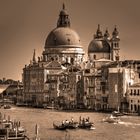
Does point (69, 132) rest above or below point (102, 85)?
below

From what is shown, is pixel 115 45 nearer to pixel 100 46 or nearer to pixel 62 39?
pixel 100 46

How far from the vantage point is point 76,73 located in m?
71.8

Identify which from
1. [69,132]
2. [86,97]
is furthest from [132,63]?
[69,132]

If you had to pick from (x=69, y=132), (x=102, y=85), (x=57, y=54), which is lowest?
(x=69, y=132)

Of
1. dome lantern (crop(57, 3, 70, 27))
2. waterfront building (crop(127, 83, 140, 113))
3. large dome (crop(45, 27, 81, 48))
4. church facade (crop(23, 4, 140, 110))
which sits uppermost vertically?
dome lantern (crop(57, 3, 70, 27))

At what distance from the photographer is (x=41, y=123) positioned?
4538 centimetres

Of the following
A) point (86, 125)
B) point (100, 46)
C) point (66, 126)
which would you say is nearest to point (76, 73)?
point (100, 46)

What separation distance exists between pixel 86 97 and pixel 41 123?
22.8 metres

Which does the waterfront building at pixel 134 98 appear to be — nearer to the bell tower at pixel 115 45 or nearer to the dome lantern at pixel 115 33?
the dome lantern at pixel 115 33

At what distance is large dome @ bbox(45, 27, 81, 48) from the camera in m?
87.4

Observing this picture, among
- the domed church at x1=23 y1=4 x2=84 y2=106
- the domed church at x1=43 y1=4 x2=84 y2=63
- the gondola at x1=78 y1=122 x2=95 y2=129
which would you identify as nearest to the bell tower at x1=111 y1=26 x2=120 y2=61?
the domed church at x1=23 y1=4 x2=84 y2=106

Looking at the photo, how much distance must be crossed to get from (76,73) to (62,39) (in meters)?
16.4

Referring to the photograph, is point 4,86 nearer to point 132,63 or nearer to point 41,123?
point 132,63

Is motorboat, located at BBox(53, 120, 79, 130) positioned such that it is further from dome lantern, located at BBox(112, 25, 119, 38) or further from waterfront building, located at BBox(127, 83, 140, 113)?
dome lantern, located at BBox(112, 25, 119, 38)
